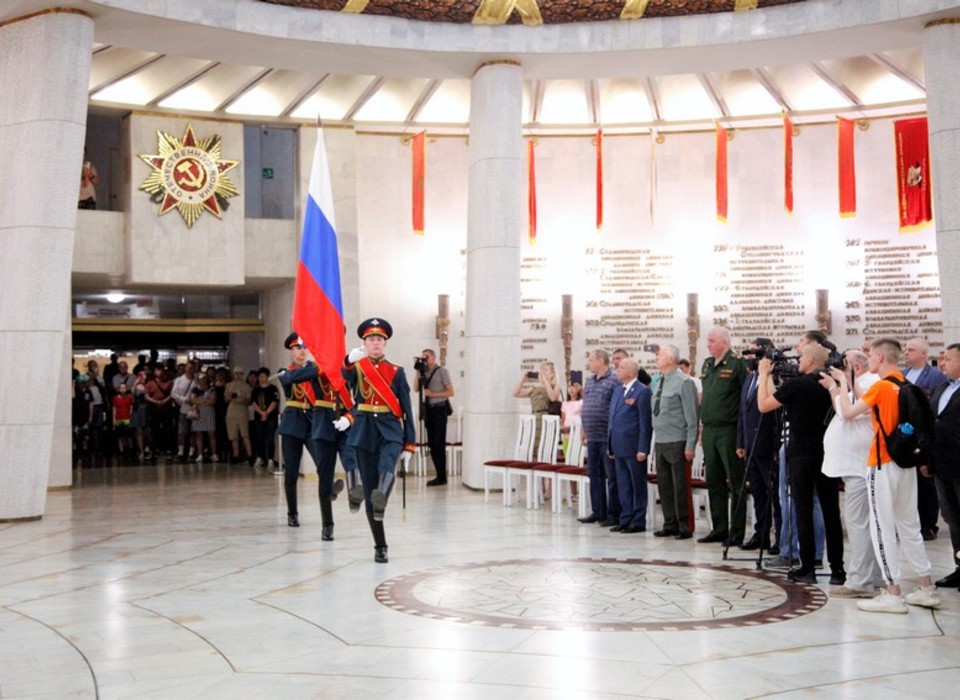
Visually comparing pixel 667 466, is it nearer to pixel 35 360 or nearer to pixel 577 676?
pixel 577 676

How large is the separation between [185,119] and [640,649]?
10.9 meters

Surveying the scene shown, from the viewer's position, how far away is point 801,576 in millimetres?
6691

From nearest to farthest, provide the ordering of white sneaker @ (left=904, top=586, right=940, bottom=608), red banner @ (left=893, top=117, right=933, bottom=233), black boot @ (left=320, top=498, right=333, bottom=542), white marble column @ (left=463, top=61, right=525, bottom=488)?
1. white sneaker @ (left=904, top=586, right=940, bottom=608)
2. black boot @ (left=320, top=498, right=333, bottom=542)
3. white marble column @ (left=463, top=61, right=525, bottom=488)
4. red banner @ (left=893, top=117, right=933, bottom=233)

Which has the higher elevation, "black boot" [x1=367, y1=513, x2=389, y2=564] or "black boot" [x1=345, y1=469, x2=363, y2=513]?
"black boot" [x1=345, y1=469, x2=363, y2=513]

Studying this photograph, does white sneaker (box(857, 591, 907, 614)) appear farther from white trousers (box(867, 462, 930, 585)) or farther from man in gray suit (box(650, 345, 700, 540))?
man in gray suit (box(650, 345, 700, 540))

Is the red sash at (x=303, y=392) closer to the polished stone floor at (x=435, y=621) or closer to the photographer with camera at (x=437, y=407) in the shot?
the polished stone floor at (x=435, y=621)

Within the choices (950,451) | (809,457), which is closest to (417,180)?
(809,457)

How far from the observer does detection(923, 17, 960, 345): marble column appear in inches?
403

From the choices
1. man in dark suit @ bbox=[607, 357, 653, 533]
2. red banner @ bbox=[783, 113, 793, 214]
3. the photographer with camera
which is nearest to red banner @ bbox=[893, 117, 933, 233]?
red banner @ bbox=[783, 113, 793, 214]

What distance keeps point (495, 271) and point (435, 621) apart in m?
6.99

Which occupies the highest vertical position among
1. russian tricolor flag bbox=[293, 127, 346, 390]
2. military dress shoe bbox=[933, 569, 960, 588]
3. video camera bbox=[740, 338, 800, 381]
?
russian tricolor flag bbox=[293, 127, 346, 390]

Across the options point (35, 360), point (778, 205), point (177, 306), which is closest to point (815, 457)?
point (35, 360)

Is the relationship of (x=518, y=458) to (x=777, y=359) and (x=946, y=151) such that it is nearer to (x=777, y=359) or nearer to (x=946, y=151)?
(x=777, y=359)

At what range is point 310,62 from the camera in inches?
490
